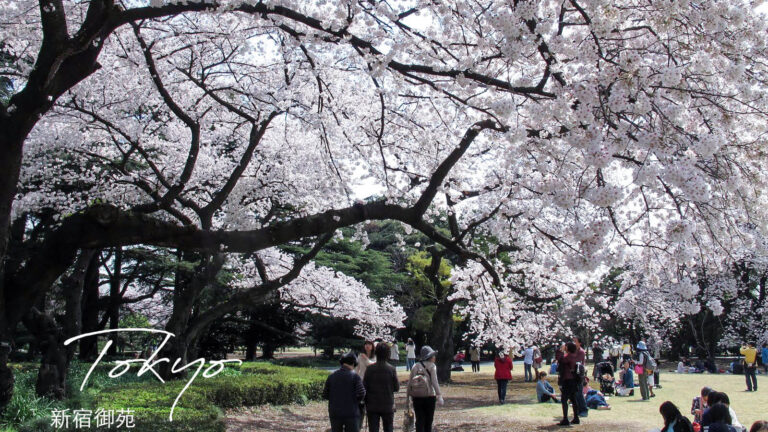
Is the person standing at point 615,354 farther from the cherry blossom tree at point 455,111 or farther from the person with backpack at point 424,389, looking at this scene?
the person with backpack at point 424,389

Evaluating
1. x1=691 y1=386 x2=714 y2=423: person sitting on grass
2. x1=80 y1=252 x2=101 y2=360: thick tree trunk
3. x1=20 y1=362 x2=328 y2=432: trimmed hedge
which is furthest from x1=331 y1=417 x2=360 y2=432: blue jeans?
x1=80 y1=252 x2=101 y2=360: thick tree trunk

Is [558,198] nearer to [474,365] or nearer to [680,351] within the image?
[474,365]

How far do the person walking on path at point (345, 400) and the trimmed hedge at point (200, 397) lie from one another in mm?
1270

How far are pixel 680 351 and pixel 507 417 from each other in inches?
979

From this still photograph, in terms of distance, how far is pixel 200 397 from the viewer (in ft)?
26.7

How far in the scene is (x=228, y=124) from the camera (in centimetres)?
1252

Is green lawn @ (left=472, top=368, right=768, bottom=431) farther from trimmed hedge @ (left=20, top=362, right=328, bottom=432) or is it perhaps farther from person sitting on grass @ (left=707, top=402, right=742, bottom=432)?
trimmed hedge @ (left=20, top=362, right=328, bottom=432)

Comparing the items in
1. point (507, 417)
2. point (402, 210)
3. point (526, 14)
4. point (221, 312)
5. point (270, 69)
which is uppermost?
point (270, 69)

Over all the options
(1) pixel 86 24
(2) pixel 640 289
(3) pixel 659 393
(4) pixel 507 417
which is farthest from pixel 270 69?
(2) pixel 640 289

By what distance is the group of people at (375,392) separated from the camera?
5.55 meters

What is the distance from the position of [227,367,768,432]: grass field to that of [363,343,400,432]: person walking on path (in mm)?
3299

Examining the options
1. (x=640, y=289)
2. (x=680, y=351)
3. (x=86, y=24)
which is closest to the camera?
(x=86, y=24)

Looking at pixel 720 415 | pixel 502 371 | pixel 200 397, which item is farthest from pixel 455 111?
pixel 502 371

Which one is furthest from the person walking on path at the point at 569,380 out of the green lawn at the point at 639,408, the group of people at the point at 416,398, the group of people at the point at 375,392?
the group of people at the point at 375,392
